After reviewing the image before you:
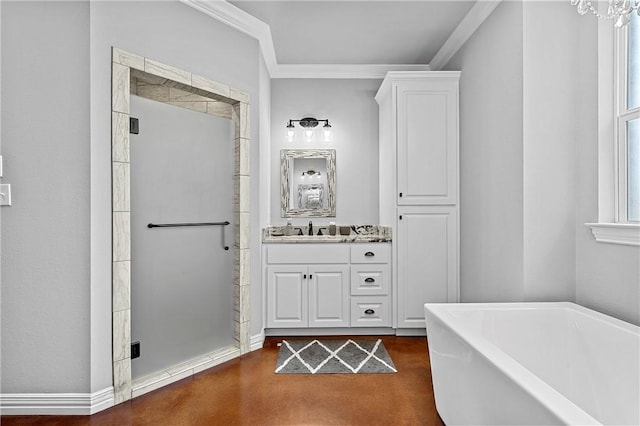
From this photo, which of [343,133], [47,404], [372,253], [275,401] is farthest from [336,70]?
[47,404]

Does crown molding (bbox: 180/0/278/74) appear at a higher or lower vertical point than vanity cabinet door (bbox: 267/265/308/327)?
higher

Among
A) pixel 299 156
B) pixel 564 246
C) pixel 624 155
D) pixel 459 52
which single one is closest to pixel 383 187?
pixel 299 156

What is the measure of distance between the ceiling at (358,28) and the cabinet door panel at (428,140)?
45 centimetres

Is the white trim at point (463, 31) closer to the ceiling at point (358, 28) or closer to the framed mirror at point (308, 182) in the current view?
the ceiling at point (358, 28)

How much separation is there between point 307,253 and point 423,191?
1173 mm

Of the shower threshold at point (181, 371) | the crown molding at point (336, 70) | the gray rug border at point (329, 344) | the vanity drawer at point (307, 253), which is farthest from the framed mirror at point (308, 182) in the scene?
the shower threshold at point (181, 371)

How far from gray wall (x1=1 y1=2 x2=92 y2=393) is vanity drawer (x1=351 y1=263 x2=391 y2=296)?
2107 millimetres

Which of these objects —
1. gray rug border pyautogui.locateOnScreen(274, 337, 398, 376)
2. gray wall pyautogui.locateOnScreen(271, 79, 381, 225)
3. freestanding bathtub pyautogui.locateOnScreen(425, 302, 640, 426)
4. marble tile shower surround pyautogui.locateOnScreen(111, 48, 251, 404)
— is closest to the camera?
freestanding bathtub pyautogui.locateOnScreen(425, 302, 640, 426)

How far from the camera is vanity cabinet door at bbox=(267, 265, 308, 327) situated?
3.45 m

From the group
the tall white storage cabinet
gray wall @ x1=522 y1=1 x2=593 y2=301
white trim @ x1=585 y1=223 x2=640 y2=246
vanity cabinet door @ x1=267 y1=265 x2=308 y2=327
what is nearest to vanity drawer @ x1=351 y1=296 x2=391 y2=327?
the tall white storage cabinet

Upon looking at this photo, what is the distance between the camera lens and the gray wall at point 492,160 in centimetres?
245

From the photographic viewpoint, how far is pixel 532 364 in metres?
1.96

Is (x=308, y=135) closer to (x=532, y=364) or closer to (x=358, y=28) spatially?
(x=358, y=28)

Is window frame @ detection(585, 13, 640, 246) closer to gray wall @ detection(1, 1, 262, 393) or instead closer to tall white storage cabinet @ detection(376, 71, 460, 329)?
tall white storage cabinet @ detection(376, 71, 460, 329)
